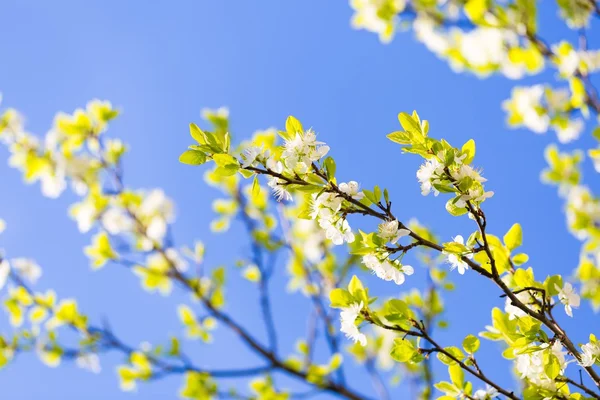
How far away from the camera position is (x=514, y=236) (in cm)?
128

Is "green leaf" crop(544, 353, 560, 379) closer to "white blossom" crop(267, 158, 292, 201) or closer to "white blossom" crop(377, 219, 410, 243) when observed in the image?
"white blossom" crop(377, 219, 410, 243)

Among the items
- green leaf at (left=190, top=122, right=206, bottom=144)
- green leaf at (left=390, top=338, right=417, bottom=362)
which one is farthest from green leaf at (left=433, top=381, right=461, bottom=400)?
green leaf at (left=190, top=122, right=206, bottom=144)

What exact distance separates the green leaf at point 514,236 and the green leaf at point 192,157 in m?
0.76

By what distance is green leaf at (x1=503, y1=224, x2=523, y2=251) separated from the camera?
128 cm

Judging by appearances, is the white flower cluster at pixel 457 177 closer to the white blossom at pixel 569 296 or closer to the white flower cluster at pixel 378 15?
the white blossom at pixel 569 296

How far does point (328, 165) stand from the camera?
3.78ft

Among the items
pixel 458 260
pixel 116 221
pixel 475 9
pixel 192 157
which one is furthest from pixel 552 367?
pixel 116 221

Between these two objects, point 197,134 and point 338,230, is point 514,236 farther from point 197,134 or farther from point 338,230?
point 197,134

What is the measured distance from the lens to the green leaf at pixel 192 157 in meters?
1.17

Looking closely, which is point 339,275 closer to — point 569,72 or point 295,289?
point 295,289

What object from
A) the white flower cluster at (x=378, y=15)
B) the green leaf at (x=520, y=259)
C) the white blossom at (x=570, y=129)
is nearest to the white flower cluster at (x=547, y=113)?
the white blossom at (x=570, y=129)

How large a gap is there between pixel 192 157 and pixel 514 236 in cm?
80

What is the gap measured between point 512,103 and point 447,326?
130 centimetres

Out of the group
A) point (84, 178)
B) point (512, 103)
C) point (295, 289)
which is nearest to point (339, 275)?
point (295, 289)
